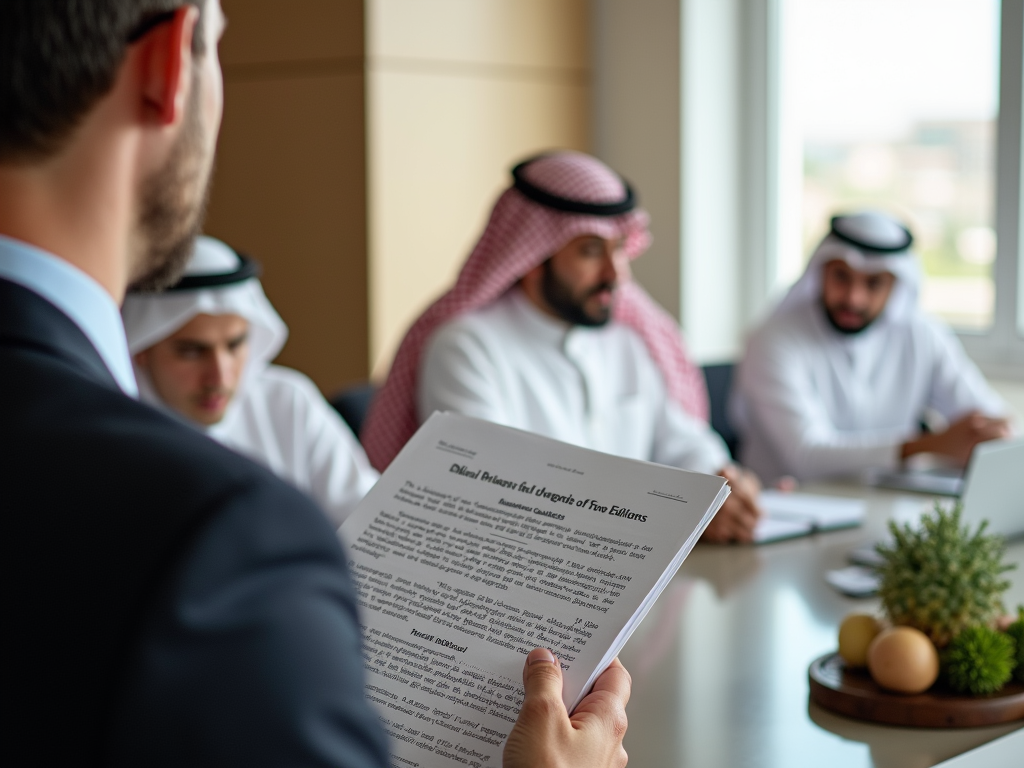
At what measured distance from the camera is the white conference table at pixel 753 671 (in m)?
1.28

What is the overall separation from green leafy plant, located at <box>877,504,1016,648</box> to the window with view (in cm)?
320

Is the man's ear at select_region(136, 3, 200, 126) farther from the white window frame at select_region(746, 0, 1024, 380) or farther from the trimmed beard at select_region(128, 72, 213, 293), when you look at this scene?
the white window frame at select_region(746, 0, 1024, 380)

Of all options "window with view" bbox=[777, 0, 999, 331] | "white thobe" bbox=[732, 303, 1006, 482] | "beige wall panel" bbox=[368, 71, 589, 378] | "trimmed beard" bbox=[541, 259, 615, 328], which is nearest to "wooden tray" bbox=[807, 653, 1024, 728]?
"trimmed beard" bbox=[541, 259, 615, 328]

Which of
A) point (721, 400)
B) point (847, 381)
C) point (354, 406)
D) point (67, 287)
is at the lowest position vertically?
point (721, 400)

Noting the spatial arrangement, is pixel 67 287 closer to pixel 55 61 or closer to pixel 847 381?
pixel 55 61

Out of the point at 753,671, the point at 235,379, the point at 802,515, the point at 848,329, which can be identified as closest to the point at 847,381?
the point at 848,329

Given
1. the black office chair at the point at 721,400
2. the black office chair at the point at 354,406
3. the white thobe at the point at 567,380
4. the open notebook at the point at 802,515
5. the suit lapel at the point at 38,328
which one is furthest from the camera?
the black office chair at the point at 721,400

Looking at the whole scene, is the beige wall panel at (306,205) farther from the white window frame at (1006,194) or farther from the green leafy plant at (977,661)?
the green leafy plant at (977,661)

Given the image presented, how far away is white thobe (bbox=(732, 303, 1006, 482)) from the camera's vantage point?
3.50 meters

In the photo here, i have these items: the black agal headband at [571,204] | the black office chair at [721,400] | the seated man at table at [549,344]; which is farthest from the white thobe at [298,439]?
the black office chair at [721,400]

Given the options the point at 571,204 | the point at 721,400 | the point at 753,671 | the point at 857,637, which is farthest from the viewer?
the point at 721,400

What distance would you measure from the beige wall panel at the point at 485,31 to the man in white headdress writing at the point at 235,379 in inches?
73.9

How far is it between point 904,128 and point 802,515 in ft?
8.56

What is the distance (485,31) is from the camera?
4.60 meters
